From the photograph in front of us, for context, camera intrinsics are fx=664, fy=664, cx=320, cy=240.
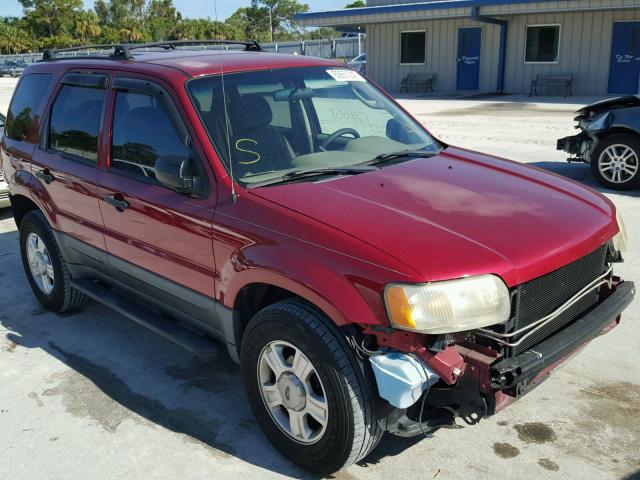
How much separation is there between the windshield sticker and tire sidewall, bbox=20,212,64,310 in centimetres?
238

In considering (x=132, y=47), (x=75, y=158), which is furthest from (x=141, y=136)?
(x=132, y=47)

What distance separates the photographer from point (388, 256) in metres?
2.69

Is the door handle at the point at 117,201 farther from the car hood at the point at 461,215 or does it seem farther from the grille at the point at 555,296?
the grille at the point at 555,296

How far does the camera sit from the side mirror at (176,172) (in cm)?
336

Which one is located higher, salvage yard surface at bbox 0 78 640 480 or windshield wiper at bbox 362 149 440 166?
windshield wiper at bbox 362 149 440 166

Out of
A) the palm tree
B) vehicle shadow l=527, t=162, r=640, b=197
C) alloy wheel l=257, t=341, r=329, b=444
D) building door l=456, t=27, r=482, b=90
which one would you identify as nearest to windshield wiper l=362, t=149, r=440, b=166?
alloy wheel l=257, t=341, r=329, b=444

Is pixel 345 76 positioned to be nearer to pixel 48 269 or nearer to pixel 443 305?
pixel 443 305

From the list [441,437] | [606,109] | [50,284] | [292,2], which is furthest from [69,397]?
[292,2]

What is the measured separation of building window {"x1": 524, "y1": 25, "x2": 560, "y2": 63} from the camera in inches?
948

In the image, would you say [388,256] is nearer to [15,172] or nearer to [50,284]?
[50,284]

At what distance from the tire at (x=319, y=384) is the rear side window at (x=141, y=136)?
1110 millimetres

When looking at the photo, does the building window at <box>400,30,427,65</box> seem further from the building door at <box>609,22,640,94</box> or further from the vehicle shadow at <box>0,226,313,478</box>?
the vehicle shadow at <box>0,226,313,478</box>

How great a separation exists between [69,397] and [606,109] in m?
7.90

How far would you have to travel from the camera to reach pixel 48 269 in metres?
5.11
